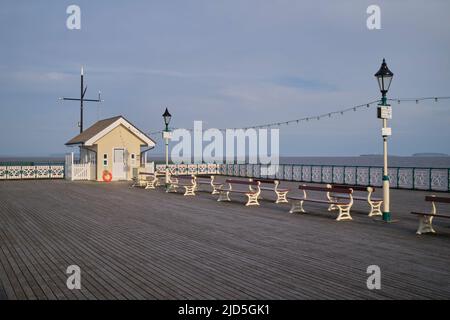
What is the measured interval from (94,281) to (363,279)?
10.7 ft

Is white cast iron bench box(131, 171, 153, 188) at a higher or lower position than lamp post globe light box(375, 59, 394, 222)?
lower

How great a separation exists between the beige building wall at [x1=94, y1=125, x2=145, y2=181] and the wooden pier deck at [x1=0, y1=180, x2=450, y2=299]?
12.5m

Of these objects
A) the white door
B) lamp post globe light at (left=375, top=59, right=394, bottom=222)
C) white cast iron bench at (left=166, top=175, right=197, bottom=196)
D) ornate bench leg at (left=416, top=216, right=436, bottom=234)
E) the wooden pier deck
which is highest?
lamp post globe light at (left=375, top=59, right=394, bottom=222)

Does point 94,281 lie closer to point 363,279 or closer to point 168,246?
point 168,246

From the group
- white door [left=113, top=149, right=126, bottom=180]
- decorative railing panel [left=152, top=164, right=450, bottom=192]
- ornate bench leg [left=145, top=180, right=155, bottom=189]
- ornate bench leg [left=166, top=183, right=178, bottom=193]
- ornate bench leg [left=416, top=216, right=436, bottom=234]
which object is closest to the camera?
ornate bench leg [left=416, top=216, right=436, bottom=234]

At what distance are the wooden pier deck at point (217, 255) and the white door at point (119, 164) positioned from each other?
42.4 feet

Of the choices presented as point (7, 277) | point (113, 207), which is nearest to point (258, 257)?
point (7, 277)

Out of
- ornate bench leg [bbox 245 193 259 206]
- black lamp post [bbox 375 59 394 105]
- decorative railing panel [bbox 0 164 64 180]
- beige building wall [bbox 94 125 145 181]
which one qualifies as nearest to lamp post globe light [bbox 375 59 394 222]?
black lamp post [bbox 375 59 394 105]

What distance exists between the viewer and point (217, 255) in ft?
21.7

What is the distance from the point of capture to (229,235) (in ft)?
27.1

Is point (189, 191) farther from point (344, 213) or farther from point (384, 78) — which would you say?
point (384, 78)

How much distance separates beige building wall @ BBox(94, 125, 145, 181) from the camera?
24.1 metres

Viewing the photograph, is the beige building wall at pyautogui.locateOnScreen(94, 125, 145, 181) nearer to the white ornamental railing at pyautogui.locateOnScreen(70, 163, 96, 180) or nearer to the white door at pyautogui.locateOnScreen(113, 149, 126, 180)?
the white door at pyautogui.locateOnScreen(113, 149, 126, 180)

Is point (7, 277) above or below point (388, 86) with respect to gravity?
below
